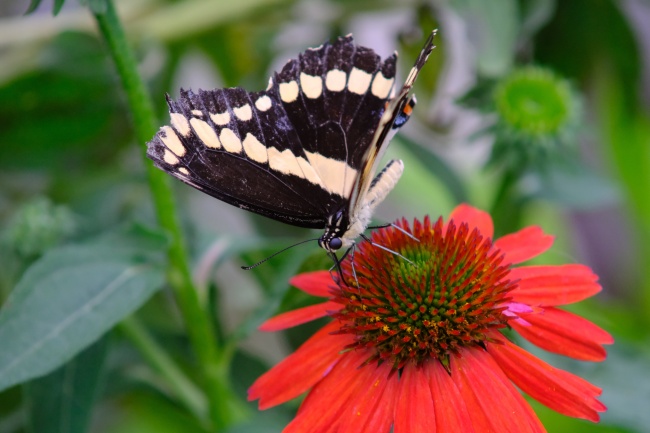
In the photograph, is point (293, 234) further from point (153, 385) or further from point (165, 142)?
point (165, 142)

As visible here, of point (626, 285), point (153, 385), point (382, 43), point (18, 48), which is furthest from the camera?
point (382, 43)

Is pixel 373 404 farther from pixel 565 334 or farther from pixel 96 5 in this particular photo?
pixel 96 5

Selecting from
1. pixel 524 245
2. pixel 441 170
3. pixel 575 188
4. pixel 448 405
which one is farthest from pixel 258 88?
pixel 448 405

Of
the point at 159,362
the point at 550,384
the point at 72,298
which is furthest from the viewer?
the point at 159,362

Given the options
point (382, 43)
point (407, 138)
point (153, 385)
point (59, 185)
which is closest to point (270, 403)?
point (153, 385)

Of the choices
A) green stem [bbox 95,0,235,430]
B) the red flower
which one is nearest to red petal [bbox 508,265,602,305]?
the red flower
